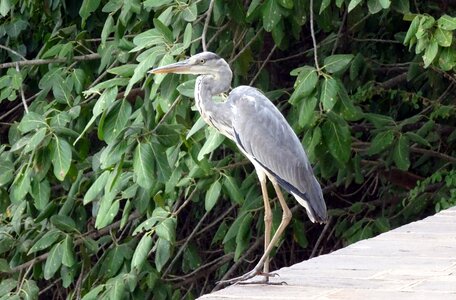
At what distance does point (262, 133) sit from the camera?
170 inches

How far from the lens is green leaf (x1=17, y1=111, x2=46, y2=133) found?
17.9ft

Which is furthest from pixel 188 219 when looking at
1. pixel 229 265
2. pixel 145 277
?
pixel 145 277

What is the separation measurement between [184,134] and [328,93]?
25.9 inches

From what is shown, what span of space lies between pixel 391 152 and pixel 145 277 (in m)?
1.36

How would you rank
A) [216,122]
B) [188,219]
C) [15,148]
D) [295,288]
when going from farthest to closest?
1. [188,219]
2. [15,148]
3. [216,122]
4. [295,288]

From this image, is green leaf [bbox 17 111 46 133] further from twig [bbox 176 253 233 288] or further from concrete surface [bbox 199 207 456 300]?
concrete surface [bbox 199 207 456 300]

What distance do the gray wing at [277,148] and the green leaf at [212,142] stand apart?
1.74ft

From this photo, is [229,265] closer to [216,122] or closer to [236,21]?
[236,21]

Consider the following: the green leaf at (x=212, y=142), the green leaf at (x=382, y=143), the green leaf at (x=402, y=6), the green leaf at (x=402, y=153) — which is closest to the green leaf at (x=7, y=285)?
the green leaf at (x=212, y=142)

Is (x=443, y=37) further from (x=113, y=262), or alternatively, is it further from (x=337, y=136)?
(x=113, y=262)

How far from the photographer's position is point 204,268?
697 centimetres

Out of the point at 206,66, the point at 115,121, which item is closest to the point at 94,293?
the point at 115,121

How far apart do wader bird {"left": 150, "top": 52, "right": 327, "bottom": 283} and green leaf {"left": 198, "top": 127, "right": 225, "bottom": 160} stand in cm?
38

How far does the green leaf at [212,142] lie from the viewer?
16.1 feet
